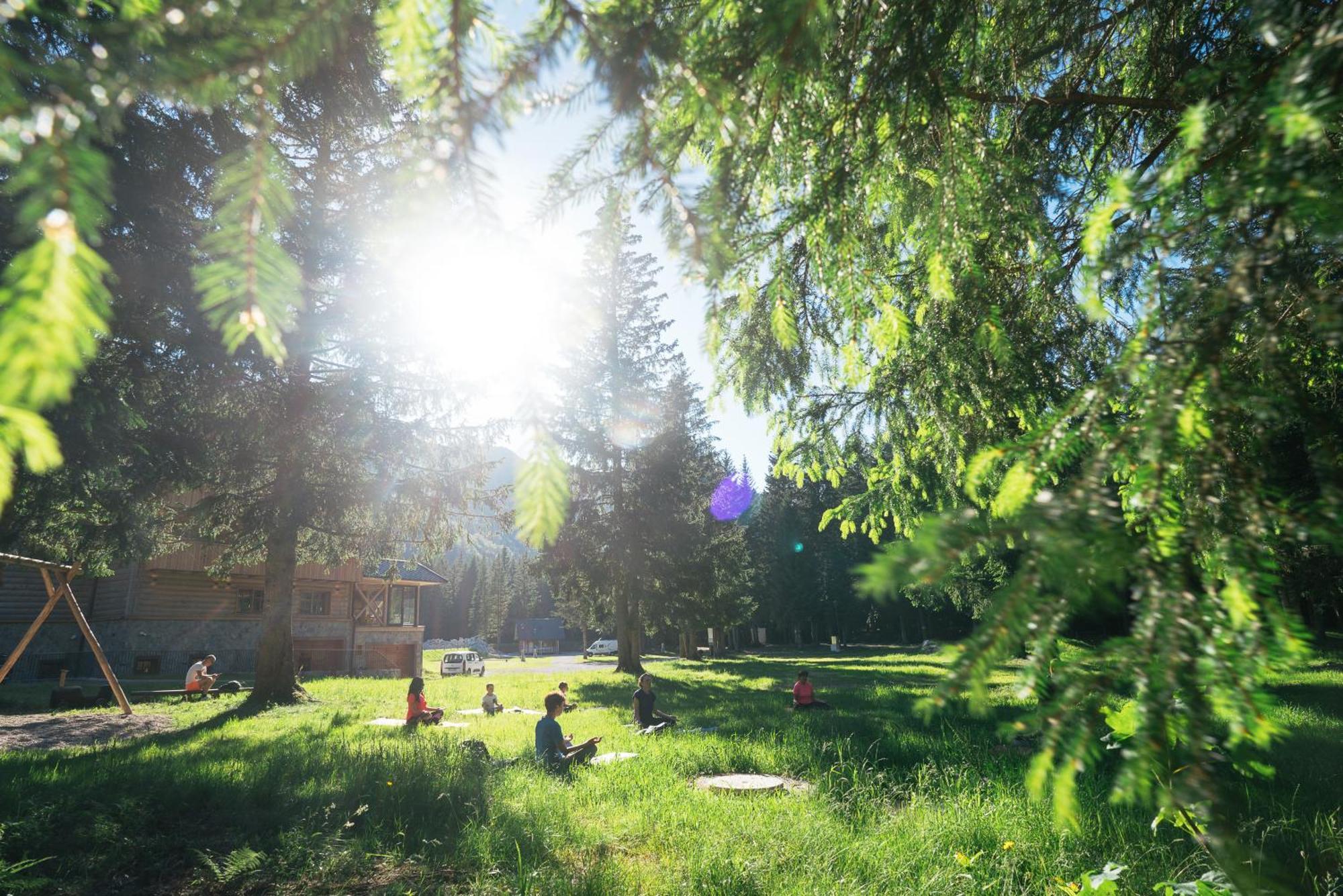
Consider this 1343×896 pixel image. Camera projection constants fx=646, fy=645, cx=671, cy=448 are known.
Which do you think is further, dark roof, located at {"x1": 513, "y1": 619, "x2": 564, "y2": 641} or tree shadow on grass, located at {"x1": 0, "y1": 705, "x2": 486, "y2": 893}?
dark roof, located at {"x1": 513, "y1": 619, "x2": 564, "y2": 641}

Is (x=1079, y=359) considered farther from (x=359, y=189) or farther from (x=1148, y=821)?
(x=359, y=189)

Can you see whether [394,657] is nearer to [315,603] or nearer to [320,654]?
[320,654]

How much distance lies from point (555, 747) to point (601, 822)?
2.29 meters

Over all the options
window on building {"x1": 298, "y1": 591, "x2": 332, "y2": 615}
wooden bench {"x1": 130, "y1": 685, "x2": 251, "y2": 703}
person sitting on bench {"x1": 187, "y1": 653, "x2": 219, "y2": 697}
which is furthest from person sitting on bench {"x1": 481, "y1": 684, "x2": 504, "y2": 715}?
window on building {"x1": 298, "y1": 591, "x2": 332, "y2": 615}

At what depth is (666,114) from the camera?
217 cm

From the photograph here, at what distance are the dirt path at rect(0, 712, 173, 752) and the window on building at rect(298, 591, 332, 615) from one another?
671 inches

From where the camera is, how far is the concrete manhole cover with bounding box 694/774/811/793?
6.06m

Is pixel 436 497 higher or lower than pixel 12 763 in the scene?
higher

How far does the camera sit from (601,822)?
5.23m

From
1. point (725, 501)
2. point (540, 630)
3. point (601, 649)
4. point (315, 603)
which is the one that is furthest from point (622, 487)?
point (540, 630)

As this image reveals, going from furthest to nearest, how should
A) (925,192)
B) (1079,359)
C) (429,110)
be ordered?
(1079,359), (925,192), (429,110)

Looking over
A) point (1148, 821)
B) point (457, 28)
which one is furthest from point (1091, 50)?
point (1148, 821)

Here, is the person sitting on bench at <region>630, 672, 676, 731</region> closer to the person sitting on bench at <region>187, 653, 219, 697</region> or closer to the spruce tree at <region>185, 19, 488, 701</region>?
the spruce tree at <region>185, 19, 488, 701</region>

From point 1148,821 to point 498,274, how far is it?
19.9 ft
